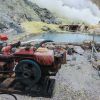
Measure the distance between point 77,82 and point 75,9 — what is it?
38.3 metres

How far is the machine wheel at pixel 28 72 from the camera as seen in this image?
330 inches

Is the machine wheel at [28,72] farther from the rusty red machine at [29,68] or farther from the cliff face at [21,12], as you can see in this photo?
the cliff face at [21,12]

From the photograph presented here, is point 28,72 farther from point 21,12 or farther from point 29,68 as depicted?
point 21,12

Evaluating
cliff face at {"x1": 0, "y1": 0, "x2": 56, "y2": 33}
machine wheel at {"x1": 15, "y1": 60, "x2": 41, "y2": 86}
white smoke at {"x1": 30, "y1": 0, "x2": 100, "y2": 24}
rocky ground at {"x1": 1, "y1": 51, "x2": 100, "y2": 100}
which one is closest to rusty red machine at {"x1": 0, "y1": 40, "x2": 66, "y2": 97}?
machine wheel at {"x1": 15, "y1": 60, "x2": 41, "y2": 86}

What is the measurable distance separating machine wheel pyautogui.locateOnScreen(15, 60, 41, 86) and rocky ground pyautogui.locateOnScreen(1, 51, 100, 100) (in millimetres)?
534

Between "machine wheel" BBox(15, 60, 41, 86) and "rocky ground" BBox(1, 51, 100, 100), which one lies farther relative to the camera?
"rocky ground" BBox(1, 51, 100, 100)

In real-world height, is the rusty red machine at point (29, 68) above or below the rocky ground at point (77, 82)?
above

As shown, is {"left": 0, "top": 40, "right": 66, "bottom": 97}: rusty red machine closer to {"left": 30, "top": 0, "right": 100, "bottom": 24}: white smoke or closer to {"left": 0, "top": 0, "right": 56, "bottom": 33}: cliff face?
{"left": 0, "top": 0, "right": 56, "bottom": 33}: cliff face

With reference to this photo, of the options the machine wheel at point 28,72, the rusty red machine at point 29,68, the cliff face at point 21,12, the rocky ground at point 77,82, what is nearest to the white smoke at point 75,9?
the cliff face at point 21,12

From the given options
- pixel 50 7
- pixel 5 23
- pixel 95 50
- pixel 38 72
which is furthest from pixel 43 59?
pixel 50 7

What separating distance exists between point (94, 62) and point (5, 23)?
13.2 metres

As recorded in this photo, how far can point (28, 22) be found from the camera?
1182 inches

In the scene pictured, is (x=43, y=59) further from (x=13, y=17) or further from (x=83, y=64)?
(x=13, y=17)

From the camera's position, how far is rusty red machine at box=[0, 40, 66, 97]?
27.6 ft
